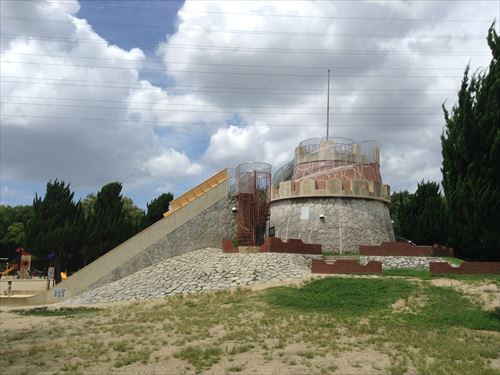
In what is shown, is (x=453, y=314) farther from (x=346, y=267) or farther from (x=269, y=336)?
(x=269, y=336)

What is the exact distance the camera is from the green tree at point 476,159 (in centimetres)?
1666

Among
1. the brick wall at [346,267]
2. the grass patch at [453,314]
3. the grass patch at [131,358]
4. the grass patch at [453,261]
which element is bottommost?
the grass patch at [131,358]

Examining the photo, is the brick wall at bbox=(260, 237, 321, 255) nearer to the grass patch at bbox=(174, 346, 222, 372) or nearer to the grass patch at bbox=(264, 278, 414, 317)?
the grass patch at bbox=(264, 278, 414, 317)

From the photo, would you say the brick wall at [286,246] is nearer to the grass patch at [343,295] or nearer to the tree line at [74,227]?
the grass patch at [343,295]

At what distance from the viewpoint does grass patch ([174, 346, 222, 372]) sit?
9.80m

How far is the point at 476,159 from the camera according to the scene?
56.9 feet

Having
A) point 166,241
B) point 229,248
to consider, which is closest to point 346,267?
point 229,248

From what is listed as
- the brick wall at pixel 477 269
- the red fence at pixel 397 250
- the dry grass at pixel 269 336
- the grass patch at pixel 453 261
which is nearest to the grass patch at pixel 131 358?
the dry grass at pixel 269 336

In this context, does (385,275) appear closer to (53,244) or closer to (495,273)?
(495,273)

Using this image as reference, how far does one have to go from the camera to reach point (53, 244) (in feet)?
100

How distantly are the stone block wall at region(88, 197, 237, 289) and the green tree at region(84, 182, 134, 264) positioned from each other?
28.7 ft

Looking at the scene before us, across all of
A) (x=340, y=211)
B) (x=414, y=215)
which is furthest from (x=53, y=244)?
(x=414, y=215)

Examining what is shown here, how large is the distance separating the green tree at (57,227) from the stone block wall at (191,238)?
9.15 meters

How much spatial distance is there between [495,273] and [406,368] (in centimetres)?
1074
